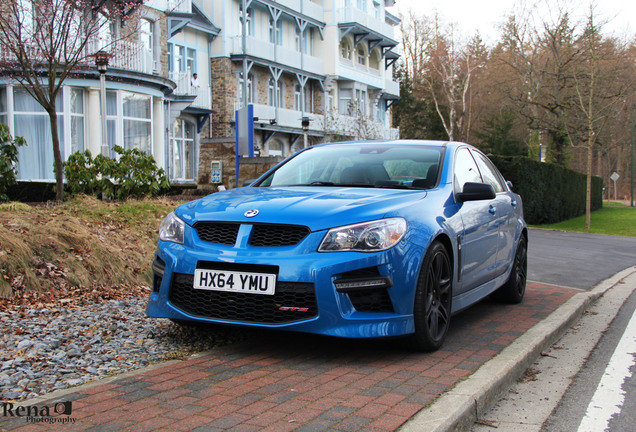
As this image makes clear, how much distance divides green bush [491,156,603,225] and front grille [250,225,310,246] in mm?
20594

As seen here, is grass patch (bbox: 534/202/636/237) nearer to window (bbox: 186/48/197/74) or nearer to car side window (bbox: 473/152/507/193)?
window (bbox: 186/48/197/74)

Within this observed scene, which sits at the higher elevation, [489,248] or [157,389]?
[489,248]

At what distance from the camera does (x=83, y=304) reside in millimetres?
6297

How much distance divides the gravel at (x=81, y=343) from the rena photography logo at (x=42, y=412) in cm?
21

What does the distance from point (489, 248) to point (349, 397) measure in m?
2.90

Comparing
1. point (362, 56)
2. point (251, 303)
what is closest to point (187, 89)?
point (362, 56)

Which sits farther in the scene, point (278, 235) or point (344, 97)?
point (344, 97)

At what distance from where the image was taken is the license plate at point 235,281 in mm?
4469

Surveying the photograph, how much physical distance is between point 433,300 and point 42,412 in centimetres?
275

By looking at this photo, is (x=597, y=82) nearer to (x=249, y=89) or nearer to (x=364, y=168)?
(x=249, y=89)

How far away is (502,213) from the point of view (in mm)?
6742

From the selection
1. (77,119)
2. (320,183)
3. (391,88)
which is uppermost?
(391,88)

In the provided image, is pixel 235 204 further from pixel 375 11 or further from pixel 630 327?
pixel 375 11

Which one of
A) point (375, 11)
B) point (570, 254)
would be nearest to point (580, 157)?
point (375, 11)
